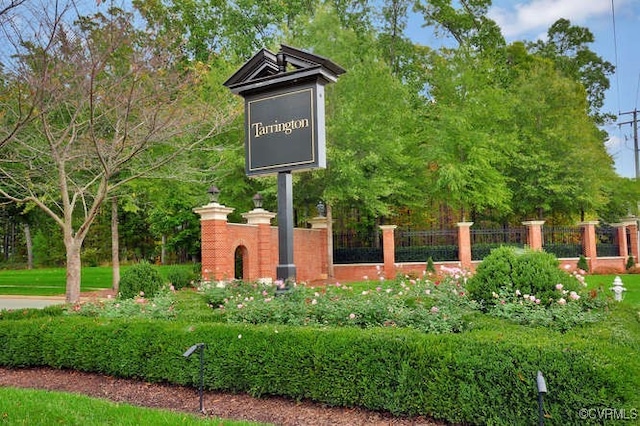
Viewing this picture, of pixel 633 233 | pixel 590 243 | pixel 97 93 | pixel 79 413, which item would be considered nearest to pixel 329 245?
pixel 590 243

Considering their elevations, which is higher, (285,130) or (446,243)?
(285,130)

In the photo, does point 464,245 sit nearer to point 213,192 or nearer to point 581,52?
point 213,192

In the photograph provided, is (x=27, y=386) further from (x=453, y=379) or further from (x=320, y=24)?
(x=320, y=24)

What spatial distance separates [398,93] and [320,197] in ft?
18.1

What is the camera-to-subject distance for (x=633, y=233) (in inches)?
1096

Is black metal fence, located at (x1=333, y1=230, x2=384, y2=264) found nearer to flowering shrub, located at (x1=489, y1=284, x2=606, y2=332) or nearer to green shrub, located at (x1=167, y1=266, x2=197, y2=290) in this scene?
green shrub, located at (x1=167, y1=266, x2=197, y2=290)

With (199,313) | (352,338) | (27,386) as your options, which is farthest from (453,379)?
(27,386)

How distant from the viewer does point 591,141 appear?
2706cm

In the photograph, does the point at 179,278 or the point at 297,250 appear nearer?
the point at 179,278

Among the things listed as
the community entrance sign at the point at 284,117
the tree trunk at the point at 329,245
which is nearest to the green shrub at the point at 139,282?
the community entrance sign at the point at 284,117

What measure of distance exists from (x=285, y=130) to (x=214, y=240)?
7.75 m

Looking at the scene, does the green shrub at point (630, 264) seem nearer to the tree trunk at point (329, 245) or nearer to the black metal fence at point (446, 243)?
the black metal fence at point (446, 243)

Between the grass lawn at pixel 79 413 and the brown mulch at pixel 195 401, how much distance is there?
1.24 ft

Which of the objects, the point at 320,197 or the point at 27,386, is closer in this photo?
the point at 27,386
